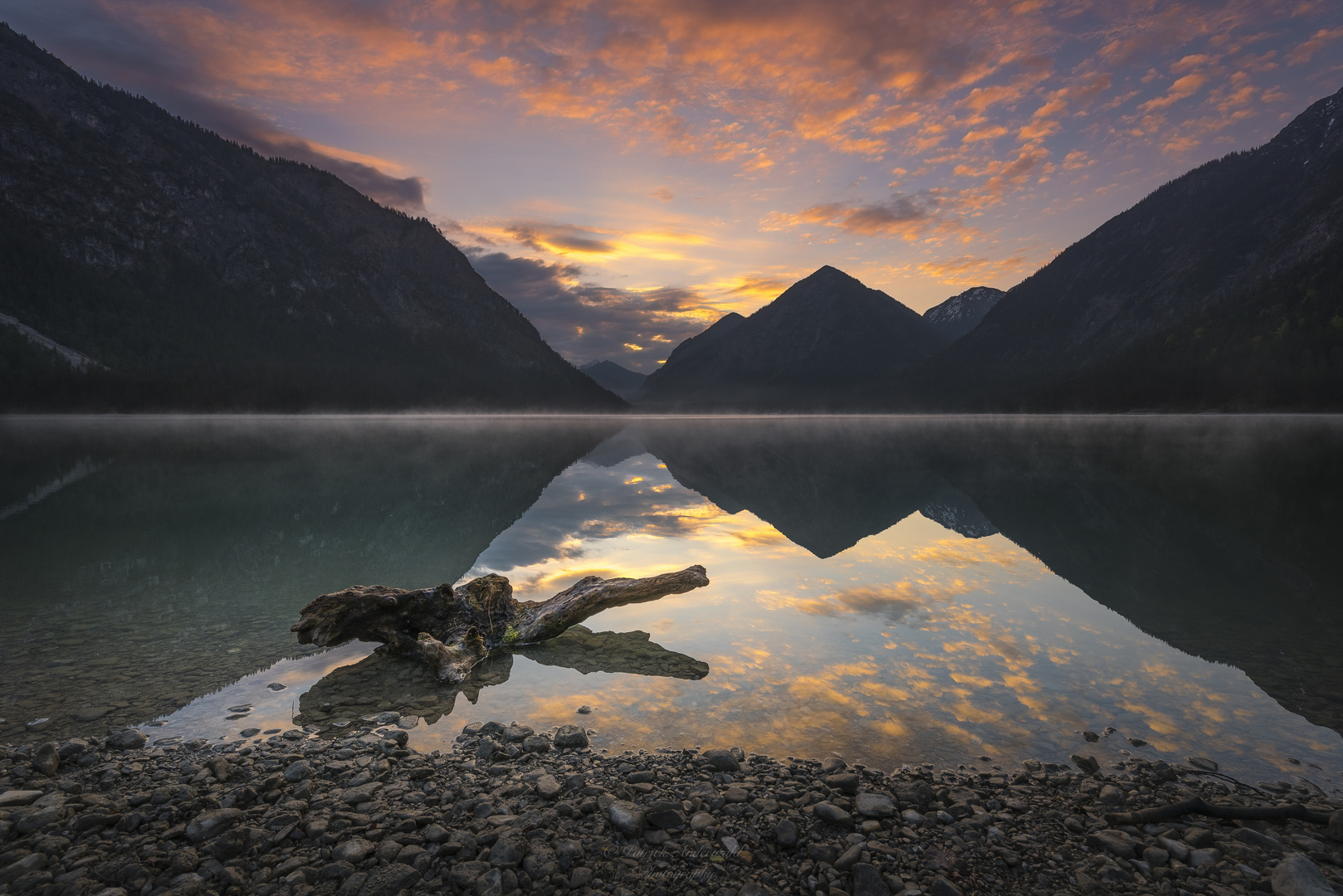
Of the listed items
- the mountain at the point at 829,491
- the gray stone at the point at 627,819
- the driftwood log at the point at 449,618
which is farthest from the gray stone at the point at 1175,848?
the mountain at the point at 829,491

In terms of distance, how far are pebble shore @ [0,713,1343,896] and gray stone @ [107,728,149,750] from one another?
0.7 inches

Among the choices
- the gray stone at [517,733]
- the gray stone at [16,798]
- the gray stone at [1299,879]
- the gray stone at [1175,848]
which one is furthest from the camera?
the gray stone at [517,733]

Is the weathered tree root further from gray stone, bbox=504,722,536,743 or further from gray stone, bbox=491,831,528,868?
gray stone, bbox=504,722,536,743

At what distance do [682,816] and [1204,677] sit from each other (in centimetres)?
827

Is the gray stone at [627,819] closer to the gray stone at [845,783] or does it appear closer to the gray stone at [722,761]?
the gray stone at [722,761]

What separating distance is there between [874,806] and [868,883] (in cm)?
96

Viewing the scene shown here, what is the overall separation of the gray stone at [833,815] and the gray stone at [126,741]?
24.0 ft

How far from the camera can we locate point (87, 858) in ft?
15.3

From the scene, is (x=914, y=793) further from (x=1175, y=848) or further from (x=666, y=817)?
(x=666, y=817)

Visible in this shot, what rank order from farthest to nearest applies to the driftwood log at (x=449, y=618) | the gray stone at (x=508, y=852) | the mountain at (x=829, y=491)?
the mountain at (x=829, y=491)
the driftwood log at (x=449, y=618)
the gray stone at (x=508, y=852)

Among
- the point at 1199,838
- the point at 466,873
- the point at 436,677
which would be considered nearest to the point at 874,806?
the point at 1199,838

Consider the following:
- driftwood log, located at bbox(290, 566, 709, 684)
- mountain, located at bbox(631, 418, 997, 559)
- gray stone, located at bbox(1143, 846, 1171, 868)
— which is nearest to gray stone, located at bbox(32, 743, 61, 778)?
driftwood log, located at bbox(290, 566, 709, 684)

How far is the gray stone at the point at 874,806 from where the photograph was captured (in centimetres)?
531

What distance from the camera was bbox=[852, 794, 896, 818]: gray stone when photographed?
5.31 metres
